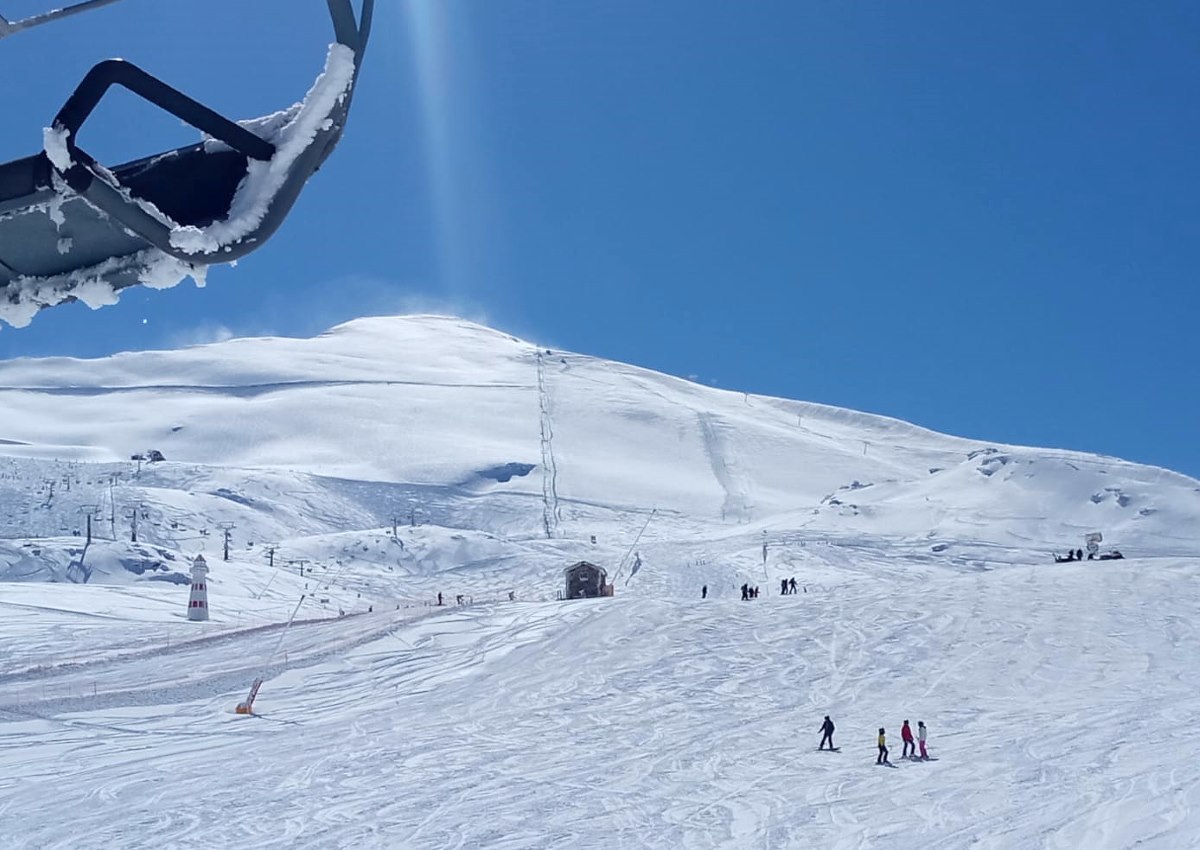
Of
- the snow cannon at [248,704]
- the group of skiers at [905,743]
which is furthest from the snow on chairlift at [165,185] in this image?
the snow cannon at [248,704]

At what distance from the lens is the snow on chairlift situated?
195cm

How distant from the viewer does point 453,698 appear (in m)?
25.6

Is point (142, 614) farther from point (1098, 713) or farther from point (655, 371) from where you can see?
point (655, 371)

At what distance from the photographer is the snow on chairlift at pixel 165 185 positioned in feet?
6.40

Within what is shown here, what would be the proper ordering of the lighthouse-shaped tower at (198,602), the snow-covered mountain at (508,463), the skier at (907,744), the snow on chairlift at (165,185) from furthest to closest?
the snow-covered mountain at (508,463) → the lighthouse-shaped tower at (198,602) → the skier at (907,744) → the snow on chairlift at (165,185)

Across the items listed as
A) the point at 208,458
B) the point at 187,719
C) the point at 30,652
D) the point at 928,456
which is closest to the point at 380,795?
the point at 187,719

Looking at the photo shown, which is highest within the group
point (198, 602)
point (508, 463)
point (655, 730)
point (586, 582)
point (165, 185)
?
point (508, 463)

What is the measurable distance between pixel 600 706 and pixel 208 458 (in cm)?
10640

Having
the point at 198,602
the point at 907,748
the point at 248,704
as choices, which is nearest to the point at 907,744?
the point at 907,748

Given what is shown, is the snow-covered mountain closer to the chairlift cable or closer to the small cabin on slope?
the small cabin on slope

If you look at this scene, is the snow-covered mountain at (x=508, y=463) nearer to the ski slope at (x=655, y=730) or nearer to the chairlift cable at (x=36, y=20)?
the ski slope at (x=655, y=730)

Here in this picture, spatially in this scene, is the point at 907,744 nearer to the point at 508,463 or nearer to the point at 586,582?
the point at 586,582

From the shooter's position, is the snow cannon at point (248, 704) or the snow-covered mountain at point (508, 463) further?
the snow-covered mountain at point (508, 463)

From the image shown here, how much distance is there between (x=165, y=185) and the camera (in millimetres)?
2115
